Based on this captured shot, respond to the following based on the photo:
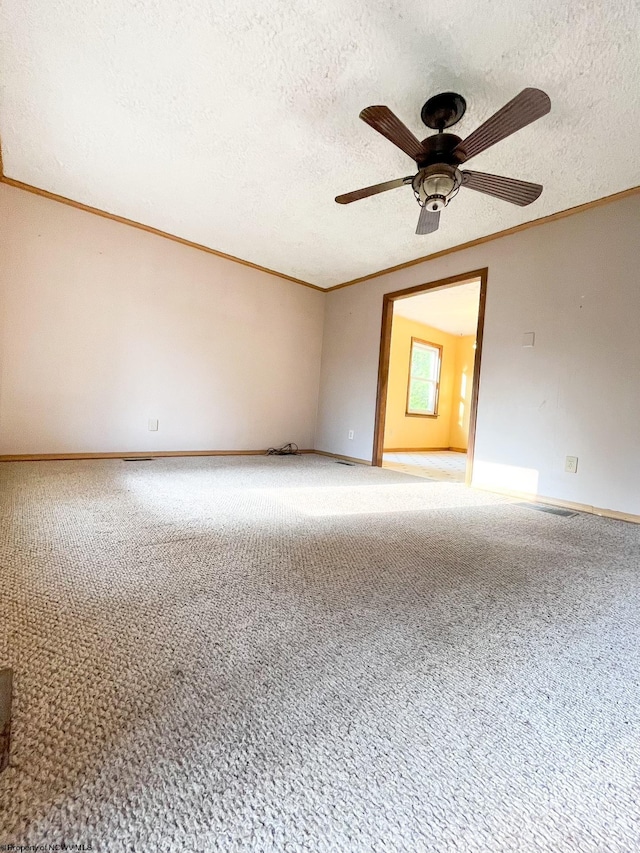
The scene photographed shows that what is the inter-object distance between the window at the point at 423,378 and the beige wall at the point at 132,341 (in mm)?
2523

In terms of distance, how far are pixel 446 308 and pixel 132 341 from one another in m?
4.22

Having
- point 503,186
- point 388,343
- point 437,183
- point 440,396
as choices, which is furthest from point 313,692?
point 440,396

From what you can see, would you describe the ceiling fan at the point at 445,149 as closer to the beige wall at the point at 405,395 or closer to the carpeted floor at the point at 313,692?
the carpeted floor at the point at 313,692

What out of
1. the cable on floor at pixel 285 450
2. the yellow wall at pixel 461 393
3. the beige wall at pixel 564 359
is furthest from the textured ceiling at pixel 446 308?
the cable on floor at pixel 285 450

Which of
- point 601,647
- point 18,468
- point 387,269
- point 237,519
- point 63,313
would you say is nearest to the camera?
point 601,647

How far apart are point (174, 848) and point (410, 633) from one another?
2.20 feet

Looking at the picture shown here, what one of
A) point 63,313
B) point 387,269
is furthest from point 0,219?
Answer: point 387,269

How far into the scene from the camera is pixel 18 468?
9.03ft

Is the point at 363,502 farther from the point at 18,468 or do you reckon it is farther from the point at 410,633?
the point at 18,468

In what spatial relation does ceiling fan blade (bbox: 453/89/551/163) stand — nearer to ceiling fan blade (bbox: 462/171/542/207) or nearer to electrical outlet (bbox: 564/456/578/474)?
ceiling fan blade (bbox: 462/171/542/207)

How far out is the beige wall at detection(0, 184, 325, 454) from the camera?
120 inches

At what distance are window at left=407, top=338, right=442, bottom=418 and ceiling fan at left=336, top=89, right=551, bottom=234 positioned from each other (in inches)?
172

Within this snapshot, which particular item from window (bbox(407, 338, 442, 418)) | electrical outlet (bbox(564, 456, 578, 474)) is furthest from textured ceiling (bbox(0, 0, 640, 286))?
window (bbox(407, 338, 442, 418))

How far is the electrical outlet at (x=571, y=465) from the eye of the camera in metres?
2.63
